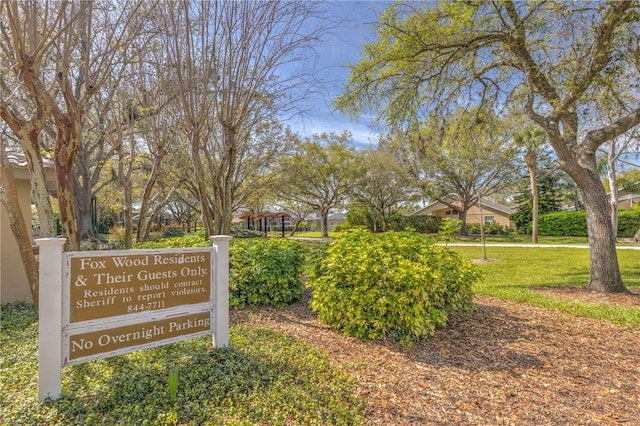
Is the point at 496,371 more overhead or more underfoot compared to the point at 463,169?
more underfoot

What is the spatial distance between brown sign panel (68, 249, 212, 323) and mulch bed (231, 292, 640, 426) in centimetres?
150

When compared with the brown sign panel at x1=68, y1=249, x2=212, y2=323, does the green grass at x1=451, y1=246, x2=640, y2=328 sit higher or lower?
lower

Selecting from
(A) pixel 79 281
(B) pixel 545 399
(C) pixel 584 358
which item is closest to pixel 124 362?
(A) pixel 79 281

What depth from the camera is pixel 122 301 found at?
2732 millimetres

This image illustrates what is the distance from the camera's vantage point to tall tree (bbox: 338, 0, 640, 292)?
5566 millimetres

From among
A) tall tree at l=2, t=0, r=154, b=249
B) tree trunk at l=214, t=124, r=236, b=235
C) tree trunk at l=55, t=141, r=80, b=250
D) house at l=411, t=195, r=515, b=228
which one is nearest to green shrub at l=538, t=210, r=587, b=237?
house at l=411, t=195, r=515, b=228

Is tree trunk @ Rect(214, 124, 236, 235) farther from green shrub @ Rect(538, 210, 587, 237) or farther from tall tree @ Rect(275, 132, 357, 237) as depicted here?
green shrub @ Rect(538, 210, 587, 237)

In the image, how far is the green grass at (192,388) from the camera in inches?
88.6

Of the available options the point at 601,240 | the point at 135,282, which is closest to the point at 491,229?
the point at 601,240

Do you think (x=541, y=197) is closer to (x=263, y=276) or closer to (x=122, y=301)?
(x=263, y=276)

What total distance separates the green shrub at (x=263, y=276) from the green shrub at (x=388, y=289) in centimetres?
77

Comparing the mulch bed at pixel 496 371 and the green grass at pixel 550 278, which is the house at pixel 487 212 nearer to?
the green grass at pixel 550 278

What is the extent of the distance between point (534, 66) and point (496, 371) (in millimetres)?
→ 5937

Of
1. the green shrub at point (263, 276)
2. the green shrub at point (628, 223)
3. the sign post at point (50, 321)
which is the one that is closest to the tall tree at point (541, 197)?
the green shrub at point (628, 223)
